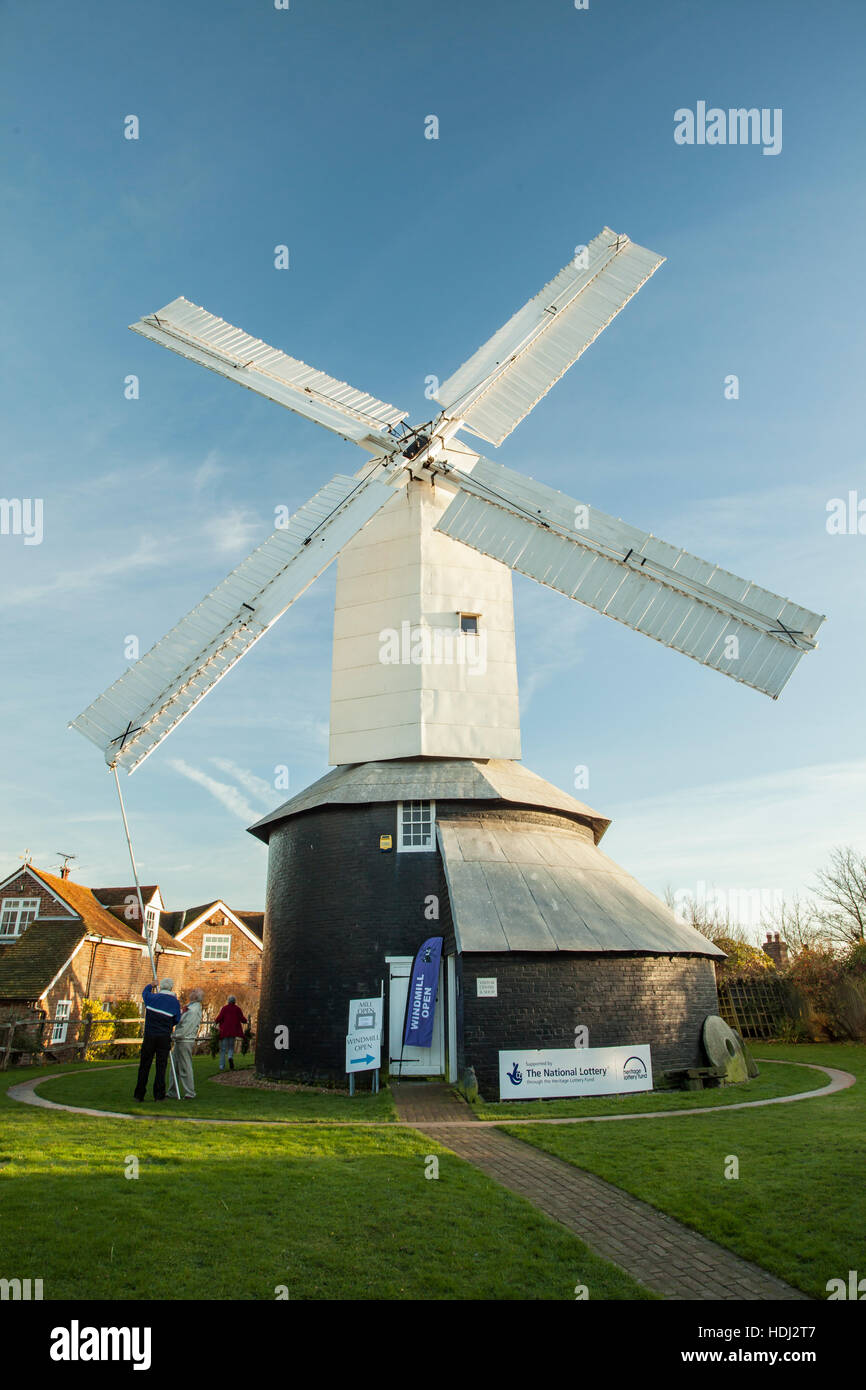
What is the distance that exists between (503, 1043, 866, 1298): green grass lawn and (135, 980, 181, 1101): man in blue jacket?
5.51 m

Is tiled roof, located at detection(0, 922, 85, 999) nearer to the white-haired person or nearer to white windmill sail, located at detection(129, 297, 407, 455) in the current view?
the white-haired person

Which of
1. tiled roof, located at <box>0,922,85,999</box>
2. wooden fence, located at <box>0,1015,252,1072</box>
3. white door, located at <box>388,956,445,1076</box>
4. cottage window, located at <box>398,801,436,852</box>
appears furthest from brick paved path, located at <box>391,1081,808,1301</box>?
tiled roof, located at <box>0,922,85,999</box>

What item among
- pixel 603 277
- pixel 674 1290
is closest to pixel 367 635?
pixel 603 277

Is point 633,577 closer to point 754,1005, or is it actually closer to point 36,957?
point 754,1005

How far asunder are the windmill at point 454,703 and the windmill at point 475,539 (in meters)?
0.05

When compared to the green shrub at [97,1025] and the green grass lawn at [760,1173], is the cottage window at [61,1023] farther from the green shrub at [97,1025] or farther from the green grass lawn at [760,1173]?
the green grass lawn at [760,1173]

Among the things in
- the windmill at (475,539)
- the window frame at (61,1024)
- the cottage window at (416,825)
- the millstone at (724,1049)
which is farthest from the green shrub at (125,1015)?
the millstone at (724,1049)

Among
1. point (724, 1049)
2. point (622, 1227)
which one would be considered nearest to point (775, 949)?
point (724, 1049)

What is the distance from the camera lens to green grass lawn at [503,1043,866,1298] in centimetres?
664

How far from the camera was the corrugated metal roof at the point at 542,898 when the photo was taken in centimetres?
1584

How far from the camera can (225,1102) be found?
14.0m

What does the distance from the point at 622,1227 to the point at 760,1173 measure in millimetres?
2187
